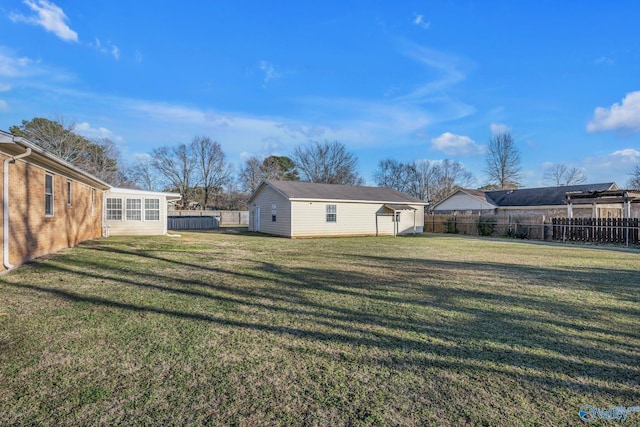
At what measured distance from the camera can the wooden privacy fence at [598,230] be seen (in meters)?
16.4

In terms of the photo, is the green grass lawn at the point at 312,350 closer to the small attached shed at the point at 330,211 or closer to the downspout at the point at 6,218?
the downspout at the point at 6,218

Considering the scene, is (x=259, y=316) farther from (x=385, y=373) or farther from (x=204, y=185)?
(x=204, y=185)

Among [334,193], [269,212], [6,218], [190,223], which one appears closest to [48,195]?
[6,218]

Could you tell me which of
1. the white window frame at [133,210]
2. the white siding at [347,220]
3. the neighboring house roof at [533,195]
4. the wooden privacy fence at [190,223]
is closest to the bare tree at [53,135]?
the wooden privacy fence at [190,223]

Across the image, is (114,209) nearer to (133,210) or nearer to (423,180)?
(133,210)

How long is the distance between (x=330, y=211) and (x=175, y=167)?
3226 centimetres

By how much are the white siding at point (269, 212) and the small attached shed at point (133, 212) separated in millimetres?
5844

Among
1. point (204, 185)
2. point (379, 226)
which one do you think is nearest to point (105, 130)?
point (204, 185)

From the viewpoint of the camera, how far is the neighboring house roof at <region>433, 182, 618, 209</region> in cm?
2639

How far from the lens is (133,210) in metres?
18.0

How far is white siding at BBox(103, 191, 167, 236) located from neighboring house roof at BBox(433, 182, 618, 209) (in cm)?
2575

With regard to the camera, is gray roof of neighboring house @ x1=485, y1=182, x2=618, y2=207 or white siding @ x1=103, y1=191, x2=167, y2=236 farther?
gray roof of neighboring house @ x1=485, y1=182, x2=618, y2=207

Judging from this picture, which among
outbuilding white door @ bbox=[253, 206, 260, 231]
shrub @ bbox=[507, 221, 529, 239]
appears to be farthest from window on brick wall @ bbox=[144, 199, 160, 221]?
shrub @ bbox=[507, 221, 529, 239]

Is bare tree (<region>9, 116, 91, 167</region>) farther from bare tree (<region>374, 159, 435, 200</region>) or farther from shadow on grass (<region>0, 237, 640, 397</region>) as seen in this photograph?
bare tree (<region>374, 159, 435, 200</region>)
